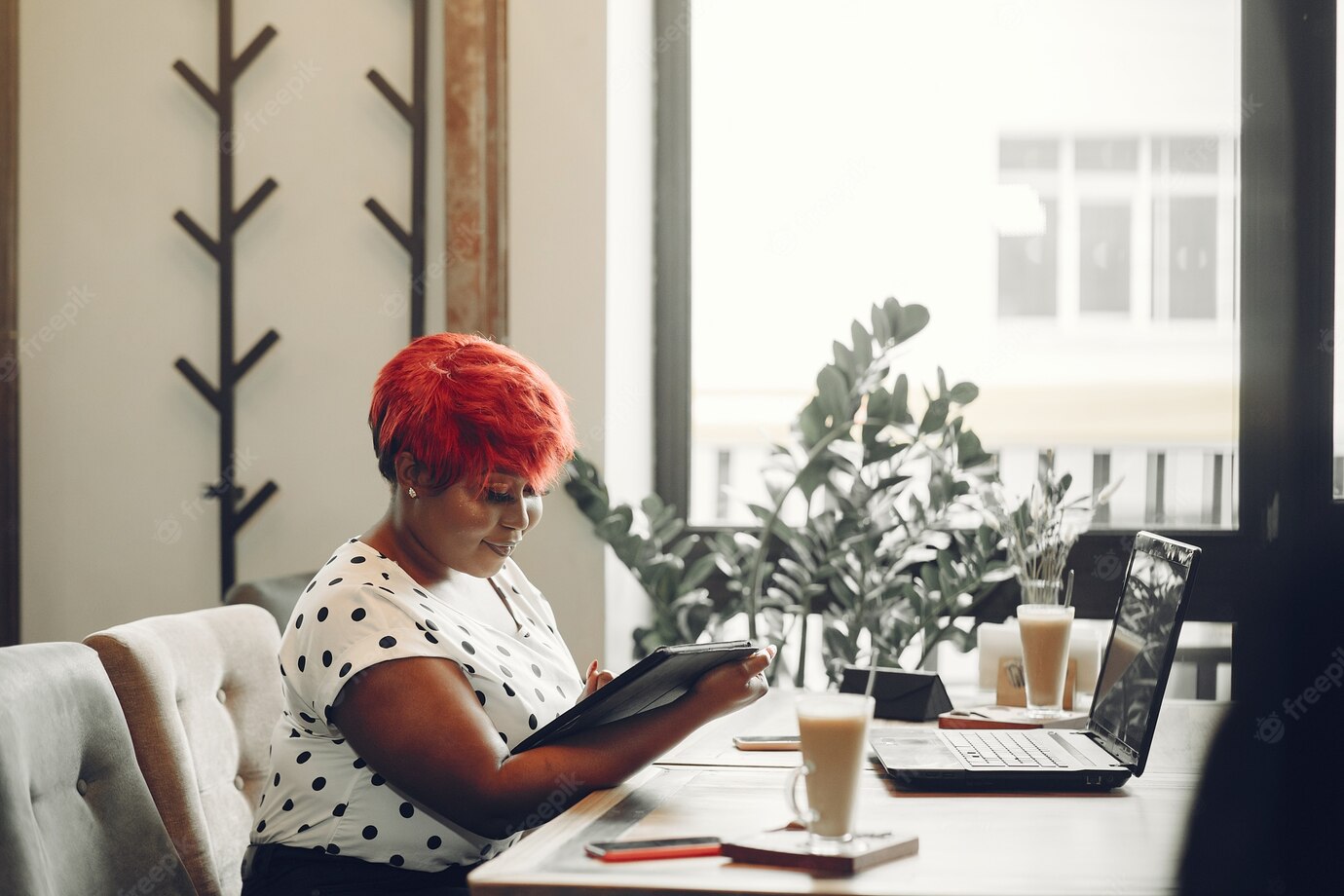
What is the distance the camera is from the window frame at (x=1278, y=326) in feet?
8.98

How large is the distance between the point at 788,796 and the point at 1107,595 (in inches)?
72.8

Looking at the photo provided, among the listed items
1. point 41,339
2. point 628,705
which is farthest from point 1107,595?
point 41,339

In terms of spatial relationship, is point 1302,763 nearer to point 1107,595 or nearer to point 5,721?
point 5,721

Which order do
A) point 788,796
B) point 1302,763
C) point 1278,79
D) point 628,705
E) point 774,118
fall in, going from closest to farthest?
point 1302,763
point 788,796
point 628,705
point 1278,79
point 774,118

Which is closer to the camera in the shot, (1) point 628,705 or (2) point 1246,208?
(1) point 628,705

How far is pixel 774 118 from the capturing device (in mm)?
3000

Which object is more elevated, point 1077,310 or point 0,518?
point 1077,310

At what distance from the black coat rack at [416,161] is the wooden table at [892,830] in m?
1.39

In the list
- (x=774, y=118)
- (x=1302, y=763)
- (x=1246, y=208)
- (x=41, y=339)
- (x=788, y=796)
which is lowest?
(x=788, y=796)

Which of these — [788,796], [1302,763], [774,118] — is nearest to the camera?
[1302,763]
